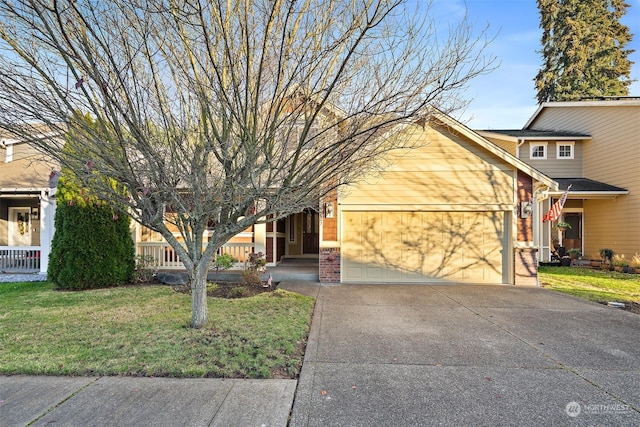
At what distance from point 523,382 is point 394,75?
3695mm

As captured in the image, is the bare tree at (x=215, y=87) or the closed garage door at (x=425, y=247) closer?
the bare tree at (x=215, y=87)

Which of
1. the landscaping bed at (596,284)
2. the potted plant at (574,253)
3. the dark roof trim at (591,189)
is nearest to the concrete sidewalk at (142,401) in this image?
the landscaping bed at (596,284)

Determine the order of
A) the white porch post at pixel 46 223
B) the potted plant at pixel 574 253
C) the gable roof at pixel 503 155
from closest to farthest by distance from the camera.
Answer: the gable roof at pixel 503 155 → the white porch post at pixel 46 223 → the potted plant at pixel 574 253

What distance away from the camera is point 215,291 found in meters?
8.02

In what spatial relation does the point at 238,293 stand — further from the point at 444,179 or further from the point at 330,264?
the point at 444,179

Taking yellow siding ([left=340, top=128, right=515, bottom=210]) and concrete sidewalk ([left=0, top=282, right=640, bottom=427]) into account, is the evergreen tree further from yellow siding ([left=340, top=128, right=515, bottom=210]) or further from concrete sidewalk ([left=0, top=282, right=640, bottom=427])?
yellow siding ([left=340, top=128, right=515, bottom=210])

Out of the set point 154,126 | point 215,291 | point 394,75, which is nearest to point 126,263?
point 215,291

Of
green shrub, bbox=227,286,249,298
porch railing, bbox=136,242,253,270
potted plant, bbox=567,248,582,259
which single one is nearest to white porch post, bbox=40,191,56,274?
porch railing, bbox=136,242,253,270

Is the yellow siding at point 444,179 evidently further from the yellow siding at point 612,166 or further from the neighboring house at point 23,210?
the neighboring house at point 23,210

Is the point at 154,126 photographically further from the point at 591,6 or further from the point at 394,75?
the point at 591,6

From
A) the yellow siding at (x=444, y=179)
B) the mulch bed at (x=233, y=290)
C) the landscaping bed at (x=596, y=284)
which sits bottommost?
the landscaping bed at (x=596, y=284)

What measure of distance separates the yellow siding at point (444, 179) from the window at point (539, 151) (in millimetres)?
7840

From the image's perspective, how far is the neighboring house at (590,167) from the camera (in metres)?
13.1

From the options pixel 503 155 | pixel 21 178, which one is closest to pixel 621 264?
pixel 503 155
